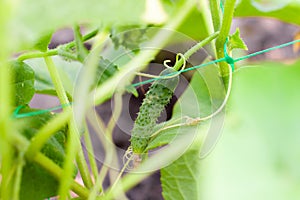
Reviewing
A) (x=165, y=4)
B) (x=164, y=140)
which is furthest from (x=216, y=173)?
(x=165, y=4)

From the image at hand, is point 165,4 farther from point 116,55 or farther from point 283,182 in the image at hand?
point 283,182

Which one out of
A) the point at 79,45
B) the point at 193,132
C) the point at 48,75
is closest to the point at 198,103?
the point at 193,132

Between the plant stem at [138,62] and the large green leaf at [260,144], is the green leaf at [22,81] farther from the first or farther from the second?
the large green leaf at [260,144]

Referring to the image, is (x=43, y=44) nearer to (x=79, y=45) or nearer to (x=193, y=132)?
(x=79, y=45)

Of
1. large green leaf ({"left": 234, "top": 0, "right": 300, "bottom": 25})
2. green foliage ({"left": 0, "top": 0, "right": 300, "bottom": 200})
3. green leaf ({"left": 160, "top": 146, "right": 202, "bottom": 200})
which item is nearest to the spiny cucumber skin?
green foliage ({"left": 0, "top": 0, "right": 300, "bottom": 200})

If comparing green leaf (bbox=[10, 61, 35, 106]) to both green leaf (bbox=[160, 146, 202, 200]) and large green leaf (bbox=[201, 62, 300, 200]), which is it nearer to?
green leaf (bbox=[160, 146, 202, 200])
